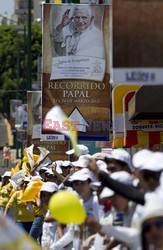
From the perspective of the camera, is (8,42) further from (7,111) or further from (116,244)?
(116,244)

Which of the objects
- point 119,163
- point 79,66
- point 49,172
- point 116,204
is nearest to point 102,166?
point 119,163

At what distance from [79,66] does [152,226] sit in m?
12.0

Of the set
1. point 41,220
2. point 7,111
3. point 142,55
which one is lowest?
point 7,111

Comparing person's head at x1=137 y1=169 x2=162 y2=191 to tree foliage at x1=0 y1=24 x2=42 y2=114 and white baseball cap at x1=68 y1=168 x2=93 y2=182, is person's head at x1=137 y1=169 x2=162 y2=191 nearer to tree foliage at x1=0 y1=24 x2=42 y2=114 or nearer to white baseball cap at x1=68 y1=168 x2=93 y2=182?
white baseball cap at x1=68 y1=168 x2=93 y2=182

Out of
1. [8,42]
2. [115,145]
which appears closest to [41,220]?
[115,145]

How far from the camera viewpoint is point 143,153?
8977 millimetres

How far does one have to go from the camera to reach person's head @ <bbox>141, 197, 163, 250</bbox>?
22.6 feet

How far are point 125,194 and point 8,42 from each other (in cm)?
9433

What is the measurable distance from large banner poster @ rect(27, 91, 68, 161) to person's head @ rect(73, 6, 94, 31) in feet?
13.3

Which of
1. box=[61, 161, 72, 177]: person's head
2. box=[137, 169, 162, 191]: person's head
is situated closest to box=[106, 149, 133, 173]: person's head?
box=[137, 169, 162, 191]: person's head

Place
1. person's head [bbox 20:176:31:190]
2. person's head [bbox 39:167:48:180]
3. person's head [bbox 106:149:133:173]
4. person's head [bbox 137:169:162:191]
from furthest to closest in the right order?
person's head [bbox 20:176:31:190]
person's head [bbox 39:167:48:180]
person's head [bbox 106:149:133:173]
person's head [bbox 137:169:162:191]

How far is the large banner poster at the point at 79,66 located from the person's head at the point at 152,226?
1136 cm

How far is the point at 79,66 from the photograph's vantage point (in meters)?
A: 18.8

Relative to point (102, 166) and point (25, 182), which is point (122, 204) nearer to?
point (102, 166)
